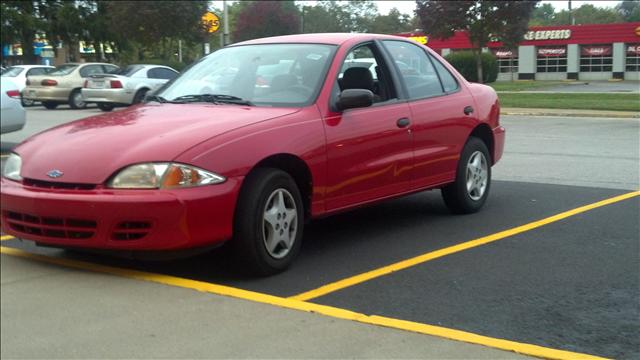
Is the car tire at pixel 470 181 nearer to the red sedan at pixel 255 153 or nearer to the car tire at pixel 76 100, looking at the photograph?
the red sedan at pixel 255 153

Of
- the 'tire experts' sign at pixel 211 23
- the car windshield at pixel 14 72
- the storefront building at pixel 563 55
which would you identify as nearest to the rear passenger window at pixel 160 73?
the 'tire experts' sign at pixel 211 23

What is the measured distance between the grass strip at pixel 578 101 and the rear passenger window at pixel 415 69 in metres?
15.1

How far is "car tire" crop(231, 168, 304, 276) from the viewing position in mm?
4504

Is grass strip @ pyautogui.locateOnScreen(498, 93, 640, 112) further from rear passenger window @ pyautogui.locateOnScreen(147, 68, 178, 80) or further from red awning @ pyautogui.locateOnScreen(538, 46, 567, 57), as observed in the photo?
rear passenger window @ pyautogui.locateOnScreen(147, 68, 178, 80)

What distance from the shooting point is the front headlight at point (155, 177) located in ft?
13.9

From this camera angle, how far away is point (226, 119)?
187 inches

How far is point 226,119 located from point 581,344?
2.56 metres

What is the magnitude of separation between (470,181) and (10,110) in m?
7.60

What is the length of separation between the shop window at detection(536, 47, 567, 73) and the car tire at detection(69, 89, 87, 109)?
20893 millimetres

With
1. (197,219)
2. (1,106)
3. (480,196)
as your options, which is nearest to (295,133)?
(197,219)

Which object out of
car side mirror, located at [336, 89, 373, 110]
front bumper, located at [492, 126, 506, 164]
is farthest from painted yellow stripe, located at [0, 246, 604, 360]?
front bumper, located at [492, 126, 506, 164]

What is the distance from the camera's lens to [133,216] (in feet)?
13.8

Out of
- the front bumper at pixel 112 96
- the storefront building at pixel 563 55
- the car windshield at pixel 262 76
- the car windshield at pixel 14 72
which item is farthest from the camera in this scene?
the car windshield at pixel 14 72

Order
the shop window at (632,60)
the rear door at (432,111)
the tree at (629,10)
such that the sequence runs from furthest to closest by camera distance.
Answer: the shop window at (632,60) → the tree at (629,10) → the rear door at (432,111)
